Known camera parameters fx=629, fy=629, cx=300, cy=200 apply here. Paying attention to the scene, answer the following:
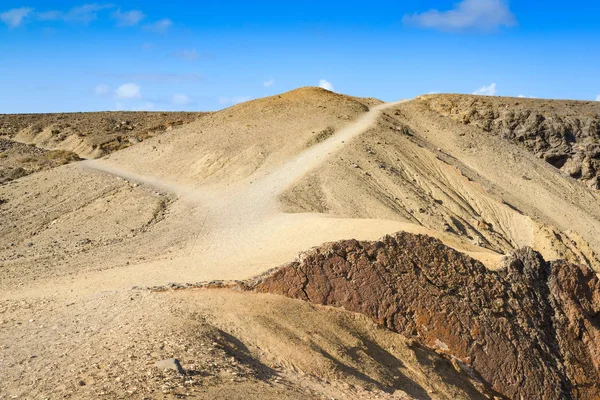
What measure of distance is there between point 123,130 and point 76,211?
99.4 feet

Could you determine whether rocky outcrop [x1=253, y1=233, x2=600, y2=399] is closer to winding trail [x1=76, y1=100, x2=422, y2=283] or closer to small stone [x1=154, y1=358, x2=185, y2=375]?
winding trail [x1=76, y1=100, x2=422, y2=283]

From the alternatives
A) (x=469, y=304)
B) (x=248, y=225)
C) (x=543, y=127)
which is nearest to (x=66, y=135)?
(x=543, y=127)

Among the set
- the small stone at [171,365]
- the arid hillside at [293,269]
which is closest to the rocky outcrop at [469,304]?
the arid hillside at [293,269]

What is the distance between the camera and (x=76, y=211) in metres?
21.8

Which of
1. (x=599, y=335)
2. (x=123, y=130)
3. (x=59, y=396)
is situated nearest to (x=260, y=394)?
(x=59, y=396)

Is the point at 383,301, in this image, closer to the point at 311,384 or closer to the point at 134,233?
the point at 311,384

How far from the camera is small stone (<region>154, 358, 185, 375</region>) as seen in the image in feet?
23.7

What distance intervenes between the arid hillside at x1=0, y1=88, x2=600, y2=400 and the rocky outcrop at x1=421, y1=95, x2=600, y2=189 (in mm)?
3321

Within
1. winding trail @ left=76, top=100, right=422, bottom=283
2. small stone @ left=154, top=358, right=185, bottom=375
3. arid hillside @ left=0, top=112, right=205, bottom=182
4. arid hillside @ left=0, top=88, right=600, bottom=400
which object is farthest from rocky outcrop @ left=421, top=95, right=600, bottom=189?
small stone @ left=154, top=358, right=185, bottom=375

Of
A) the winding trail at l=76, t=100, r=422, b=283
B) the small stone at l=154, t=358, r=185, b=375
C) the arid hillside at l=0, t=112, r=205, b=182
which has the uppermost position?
the arid hillside at l=0, t=112, r=205, b=182

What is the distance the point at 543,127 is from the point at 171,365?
34.1 m

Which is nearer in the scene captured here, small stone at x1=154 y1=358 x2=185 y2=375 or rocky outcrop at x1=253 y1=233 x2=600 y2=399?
small stone at x1=154 y1=358 x2=185 y2=375

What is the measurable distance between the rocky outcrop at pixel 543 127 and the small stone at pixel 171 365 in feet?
105

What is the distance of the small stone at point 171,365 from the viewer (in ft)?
23.7
